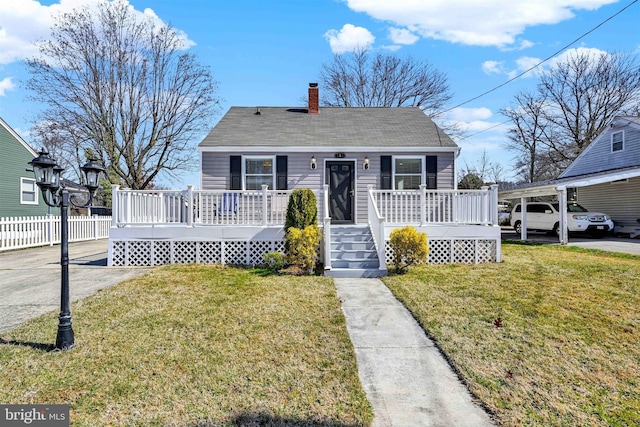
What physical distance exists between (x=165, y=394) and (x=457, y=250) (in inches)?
301

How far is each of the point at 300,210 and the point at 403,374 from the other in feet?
16.8

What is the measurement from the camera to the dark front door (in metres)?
11.3

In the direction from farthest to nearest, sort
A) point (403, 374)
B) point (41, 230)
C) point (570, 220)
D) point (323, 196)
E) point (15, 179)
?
point (15, 179) → point (570, 220) → point (41, 230) → point (323, 196) → point (403, 374)

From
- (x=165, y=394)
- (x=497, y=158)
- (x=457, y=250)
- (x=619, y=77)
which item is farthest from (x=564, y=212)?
(x=497, y=158)

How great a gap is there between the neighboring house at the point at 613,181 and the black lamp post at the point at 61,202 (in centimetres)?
1461

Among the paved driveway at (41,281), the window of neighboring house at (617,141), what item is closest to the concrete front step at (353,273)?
the paved driveway at (41,281)

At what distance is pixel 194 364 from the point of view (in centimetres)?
339

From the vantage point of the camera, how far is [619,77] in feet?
85.7

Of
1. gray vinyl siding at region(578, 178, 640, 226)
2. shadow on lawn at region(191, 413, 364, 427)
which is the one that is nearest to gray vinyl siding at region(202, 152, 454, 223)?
shadow on lawn at region(191, 413, 364, 427)

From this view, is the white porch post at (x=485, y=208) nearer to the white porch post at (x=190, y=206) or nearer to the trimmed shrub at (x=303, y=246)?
the trimmed shrub at (x=303, y=246)

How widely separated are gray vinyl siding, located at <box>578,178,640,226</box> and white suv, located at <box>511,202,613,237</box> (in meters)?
1.07

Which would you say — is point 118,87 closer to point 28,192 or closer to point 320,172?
point 28,192

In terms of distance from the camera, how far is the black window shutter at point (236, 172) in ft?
36.0

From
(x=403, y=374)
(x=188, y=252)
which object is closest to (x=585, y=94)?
(x=188, y=252)
